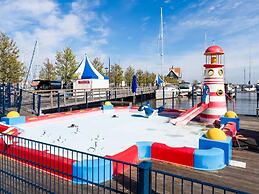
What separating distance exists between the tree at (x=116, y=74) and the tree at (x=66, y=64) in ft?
58.7

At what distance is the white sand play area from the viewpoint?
770cm

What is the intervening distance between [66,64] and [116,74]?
62.5 feet

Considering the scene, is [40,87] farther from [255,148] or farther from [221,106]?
[255,148]

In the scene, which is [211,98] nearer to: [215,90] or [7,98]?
[215,90]

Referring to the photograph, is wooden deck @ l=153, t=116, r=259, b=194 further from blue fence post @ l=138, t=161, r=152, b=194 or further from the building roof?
the building roof

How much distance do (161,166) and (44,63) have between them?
53.4m

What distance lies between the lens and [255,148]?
23.3 feet

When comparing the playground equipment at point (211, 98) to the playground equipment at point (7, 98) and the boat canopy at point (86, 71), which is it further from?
the boat canopy at point (86, 71)

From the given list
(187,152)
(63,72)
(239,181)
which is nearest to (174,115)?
(187,152)

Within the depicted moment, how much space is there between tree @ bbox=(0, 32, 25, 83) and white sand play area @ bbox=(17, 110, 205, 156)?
19.9 m

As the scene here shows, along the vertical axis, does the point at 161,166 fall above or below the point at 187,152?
below

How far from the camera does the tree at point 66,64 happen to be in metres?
41.7

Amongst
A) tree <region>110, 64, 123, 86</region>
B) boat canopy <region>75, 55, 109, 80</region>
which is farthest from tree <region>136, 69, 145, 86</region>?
boat canopy <region>75, 55, 109, 80</region>

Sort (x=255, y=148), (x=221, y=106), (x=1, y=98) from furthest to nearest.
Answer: (x=1, y=98) → (x=221, y=106) → (x=255, y=148)
